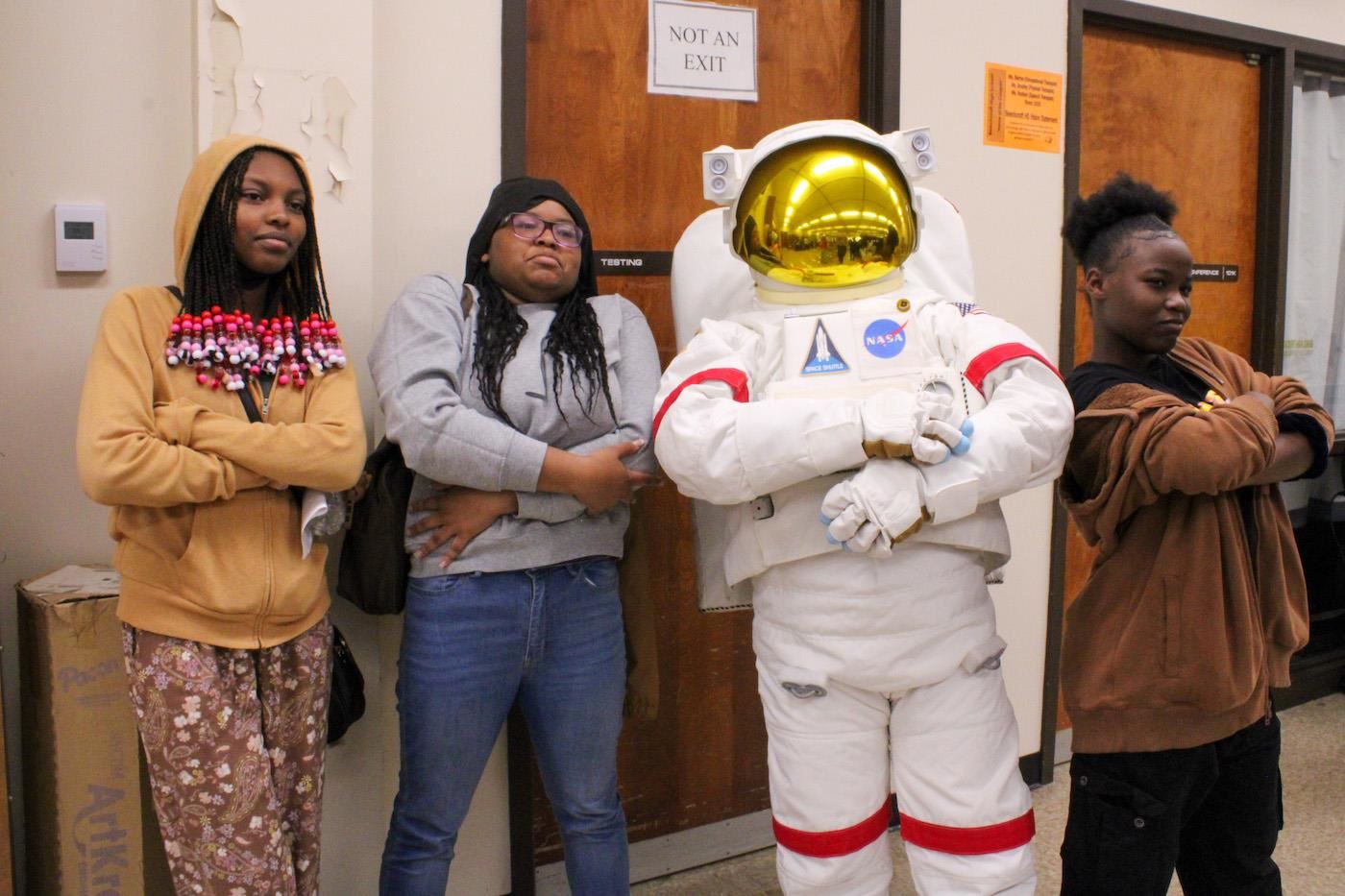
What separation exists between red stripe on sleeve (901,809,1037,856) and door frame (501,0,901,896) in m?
0.84

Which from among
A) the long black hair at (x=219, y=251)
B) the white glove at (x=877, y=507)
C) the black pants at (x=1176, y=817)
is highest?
the long black hair at (x=219, y=251)

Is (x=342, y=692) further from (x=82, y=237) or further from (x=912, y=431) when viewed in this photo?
(x=912, y=431)

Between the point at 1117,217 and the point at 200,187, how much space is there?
4.49ft

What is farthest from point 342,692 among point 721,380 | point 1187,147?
point 1187,147

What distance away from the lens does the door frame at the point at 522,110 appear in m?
1.82

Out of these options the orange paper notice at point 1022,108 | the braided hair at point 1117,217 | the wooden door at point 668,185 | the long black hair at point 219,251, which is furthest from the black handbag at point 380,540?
the orange paper notice at point 1022,108

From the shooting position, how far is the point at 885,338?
4.40 ft

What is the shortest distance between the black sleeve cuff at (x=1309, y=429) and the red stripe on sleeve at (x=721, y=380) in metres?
0.80

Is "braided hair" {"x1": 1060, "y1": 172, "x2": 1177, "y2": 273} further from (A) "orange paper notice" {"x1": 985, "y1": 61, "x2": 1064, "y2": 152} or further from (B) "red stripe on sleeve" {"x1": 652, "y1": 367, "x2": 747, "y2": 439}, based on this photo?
(A) "orange paper notice" {"x1": 985, "y1": 61, "x2": 1064, "y2": 152}

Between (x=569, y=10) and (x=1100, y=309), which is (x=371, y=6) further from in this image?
(x=1100, y=309)

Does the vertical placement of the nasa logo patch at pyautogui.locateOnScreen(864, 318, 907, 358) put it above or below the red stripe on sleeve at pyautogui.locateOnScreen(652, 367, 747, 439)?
above

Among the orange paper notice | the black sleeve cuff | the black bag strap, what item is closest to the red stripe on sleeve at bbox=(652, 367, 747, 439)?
the black bag strap

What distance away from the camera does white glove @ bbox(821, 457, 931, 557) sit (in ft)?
3.94

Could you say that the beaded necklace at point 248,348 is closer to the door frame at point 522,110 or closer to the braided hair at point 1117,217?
the door frame at point 522,110
